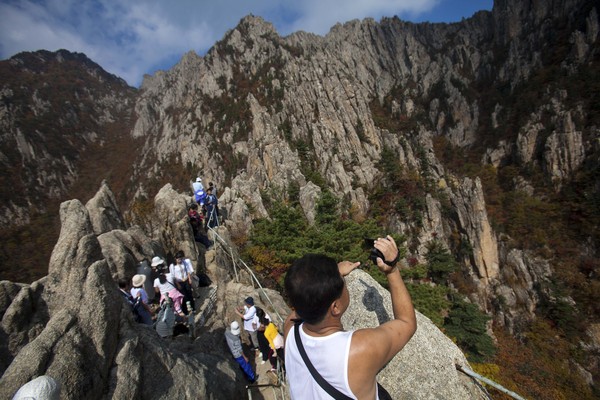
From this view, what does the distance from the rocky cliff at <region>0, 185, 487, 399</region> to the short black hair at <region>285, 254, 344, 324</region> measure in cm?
283

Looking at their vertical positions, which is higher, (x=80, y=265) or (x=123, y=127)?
(x=123, y=127)

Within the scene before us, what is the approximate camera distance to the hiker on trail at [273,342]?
6747mm

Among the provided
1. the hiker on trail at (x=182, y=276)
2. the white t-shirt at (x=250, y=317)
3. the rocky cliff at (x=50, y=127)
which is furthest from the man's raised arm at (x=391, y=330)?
the rocky cliff at (x=50, y=127)

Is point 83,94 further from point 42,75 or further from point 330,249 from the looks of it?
point 330,249

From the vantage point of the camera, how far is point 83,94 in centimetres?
11056

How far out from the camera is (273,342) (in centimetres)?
691

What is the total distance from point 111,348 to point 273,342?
3.58 meters

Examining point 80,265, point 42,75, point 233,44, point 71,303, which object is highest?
point 42,75

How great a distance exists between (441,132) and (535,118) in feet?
76.7

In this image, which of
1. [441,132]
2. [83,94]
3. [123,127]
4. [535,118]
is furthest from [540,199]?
[83,94]

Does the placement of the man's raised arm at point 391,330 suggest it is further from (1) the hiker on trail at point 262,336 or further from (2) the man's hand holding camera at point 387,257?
(1) the hiker on trail at point 262,336

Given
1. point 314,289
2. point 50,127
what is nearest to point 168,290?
point 314,289

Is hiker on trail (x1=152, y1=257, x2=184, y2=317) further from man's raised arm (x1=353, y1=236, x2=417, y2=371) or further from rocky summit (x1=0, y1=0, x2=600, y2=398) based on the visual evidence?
man's raised arm (x1=353, y1=236, x2=417, y2=371)

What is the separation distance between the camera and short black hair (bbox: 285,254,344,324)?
5.31ft
